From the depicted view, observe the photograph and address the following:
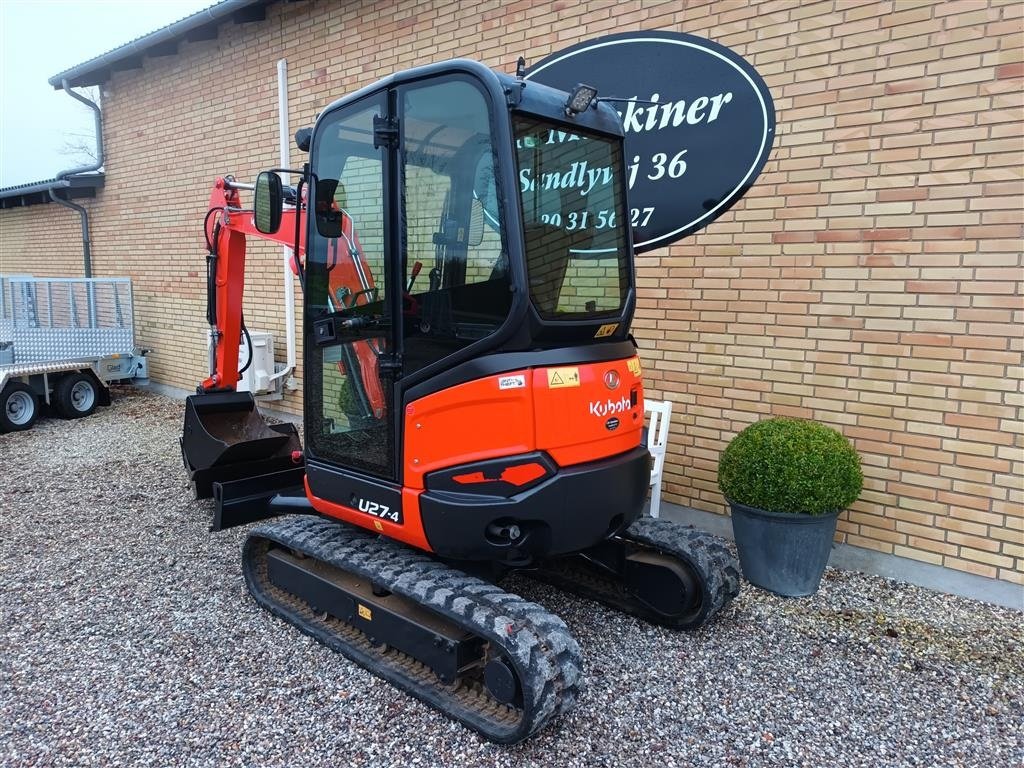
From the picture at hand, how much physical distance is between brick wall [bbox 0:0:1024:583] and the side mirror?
8.90ft

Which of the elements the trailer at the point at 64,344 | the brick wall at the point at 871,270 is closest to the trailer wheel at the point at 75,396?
the trailer at the point at 64,344

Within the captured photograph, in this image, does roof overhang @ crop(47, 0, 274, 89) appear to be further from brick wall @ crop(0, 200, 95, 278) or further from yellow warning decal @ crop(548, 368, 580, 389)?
yellow warning decal @ crop(548, 368, 580, 389)

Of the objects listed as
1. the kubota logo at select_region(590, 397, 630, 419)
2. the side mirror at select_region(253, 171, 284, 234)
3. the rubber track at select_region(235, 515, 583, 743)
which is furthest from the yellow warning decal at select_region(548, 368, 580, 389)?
the side mirror at select_region(253, 171, 284, 234)

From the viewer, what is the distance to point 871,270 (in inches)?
167

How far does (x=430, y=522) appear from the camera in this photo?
10.00 ft

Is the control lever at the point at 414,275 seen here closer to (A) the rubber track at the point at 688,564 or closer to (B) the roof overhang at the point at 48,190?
(A) the rubber track at the point at 688,564

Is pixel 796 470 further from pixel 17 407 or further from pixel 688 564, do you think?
pixel 17 407

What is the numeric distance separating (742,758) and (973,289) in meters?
2.77

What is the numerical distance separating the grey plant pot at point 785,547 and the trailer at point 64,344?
7.88 m

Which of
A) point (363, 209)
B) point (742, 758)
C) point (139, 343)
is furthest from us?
point (139, 343)

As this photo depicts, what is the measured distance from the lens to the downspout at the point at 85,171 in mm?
10125

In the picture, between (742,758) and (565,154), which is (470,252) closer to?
(565,154)

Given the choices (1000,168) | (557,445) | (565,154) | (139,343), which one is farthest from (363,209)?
(139,343)

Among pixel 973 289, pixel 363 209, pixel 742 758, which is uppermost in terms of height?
pixel 363 209
